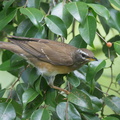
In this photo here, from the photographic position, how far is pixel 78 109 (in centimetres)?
204

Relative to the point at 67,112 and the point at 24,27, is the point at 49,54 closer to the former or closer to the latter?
the point at 24,27

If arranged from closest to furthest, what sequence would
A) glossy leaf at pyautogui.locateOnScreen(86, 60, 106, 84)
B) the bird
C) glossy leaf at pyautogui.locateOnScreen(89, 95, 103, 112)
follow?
glossy leaf at pyautogui.locateOnScreen(86, 60, 106, 84)
glossy leaf at pyautogui.locateOnScreen(89, 95, 103, 112)
the bird

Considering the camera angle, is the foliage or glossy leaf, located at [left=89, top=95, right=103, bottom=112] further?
glossy leaf, located at [left=89, top=95, right=103, bottom=112]

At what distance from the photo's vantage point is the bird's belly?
7.38 feet

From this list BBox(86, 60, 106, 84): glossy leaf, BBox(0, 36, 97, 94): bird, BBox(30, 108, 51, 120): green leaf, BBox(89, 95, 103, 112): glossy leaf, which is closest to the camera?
BBox(30, 108, 51, 120): green leaf

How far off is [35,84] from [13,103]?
0.65 ft

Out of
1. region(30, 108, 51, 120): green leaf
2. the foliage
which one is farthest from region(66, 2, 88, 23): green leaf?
region(30, 108, 51, 120): green leaf

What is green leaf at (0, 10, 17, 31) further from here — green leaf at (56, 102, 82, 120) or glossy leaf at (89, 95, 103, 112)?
glossy leaf at (89, 95, 103, 112)

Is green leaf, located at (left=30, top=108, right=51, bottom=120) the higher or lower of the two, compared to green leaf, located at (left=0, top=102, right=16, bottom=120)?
higher

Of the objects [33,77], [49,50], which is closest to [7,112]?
[33,77]

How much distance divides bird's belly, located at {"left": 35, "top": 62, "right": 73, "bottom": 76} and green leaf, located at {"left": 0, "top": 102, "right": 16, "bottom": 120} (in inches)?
13.3

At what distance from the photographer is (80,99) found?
76.2 inches

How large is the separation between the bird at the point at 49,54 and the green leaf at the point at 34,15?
0.22 metres

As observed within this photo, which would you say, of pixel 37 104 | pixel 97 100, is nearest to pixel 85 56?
pixel 97 100
